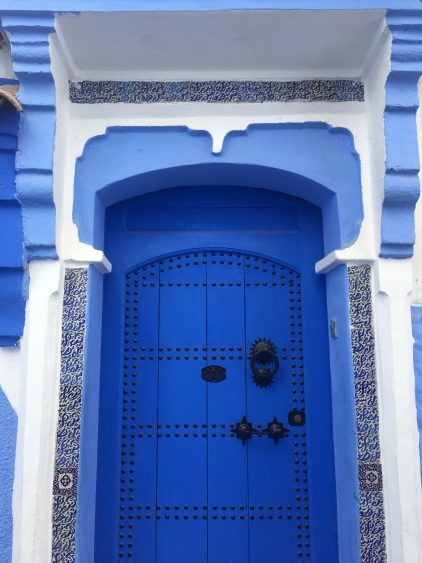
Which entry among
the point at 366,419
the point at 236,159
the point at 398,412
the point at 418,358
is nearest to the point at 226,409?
the point at 366,419

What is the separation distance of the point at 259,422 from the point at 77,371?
841 mm

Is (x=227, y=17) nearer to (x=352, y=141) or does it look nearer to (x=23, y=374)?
(x=352, y=141)

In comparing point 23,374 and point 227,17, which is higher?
point 227,17

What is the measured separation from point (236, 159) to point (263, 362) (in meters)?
0.91

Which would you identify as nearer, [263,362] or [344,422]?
[344,422]

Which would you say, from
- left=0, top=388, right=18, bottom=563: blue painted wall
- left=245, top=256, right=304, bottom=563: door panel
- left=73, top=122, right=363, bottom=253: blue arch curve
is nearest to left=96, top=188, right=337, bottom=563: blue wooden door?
left=245, top=256, right=304, bottom=563: door panel

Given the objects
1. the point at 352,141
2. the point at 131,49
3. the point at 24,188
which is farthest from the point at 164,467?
the point at 131,49

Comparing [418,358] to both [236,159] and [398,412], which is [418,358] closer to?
[398,412]

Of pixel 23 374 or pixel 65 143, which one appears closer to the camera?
pixel 23 374

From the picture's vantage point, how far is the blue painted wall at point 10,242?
7.11ft

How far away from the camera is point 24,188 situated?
2166 mm

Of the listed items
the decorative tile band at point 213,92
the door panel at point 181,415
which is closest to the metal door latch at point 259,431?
the door panel at point 181,415

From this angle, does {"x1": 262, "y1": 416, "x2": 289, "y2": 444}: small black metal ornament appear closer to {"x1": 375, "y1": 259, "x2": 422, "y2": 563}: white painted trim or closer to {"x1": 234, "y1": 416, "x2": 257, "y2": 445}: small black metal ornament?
{"x1": 234, "y1": 416, "x2": 257, "y2": 445}: small black metal ornament

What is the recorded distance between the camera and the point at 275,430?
96.0 inches
